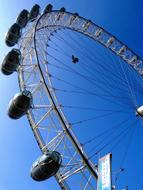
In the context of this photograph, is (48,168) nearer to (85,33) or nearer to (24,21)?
(24,21)

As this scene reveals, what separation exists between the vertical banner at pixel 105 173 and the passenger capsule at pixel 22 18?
15720mm

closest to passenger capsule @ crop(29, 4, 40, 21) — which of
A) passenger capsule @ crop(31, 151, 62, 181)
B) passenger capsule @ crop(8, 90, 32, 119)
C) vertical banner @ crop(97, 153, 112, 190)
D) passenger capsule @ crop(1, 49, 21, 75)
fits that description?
passenger capsule @ crop(1, 49, 21, 75)

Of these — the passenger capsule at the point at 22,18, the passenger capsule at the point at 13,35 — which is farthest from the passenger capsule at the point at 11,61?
the passenger capsule at the point at 22,18

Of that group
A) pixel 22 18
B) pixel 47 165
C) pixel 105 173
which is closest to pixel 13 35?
pixel 22 18

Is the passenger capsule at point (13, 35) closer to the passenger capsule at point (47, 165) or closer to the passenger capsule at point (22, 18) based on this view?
the passenger capsule at point (22, 18)

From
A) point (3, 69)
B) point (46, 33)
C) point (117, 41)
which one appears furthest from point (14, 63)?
point (117, 41)

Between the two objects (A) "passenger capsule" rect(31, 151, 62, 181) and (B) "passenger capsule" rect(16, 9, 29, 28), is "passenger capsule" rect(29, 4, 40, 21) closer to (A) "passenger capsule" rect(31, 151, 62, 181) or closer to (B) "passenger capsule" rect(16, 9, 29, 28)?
(B) "passenger capsule" rect(16, 9, 29, 28)

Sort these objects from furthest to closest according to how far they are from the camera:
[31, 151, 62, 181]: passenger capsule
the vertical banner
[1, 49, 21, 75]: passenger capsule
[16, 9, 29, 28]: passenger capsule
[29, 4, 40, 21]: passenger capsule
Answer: [29, 4, 40, 21]: passenger capsule, [16, 9, 29, 28]: passenger capsule, [1, 49, 21, 75]: passenger capsule, [31, 151, 62, 181]: passenger capsule, the vertical banner

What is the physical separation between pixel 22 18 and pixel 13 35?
312cm

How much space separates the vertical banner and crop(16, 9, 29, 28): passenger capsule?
15720mm

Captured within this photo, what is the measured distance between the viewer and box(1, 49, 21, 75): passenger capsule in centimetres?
2422

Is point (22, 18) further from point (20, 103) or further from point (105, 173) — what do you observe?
point (105, 173)

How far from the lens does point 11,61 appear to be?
2423 cm

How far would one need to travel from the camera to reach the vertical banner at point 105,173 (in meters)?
14.9
